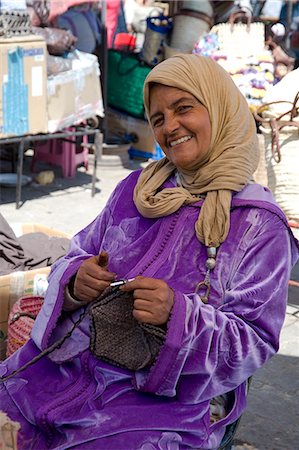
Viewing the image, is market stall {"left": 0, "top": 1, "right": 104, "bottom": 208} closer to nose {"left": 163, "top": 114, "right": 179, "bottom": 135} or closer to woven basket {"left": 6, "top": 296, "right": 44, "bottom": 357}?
woven basket {"left": 6, "top": 296, "right": 44, "bottom": 357}

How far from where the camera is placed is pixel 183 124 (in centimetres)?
218

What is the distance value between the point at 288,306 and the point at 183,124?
274 centimetres

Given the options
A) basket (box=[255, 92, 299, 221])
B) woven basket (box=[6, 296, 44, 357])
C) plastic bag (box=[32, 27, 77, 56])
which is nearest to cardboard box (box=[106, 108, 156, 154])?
plastic bag (box=[32, 27, 77, 56])

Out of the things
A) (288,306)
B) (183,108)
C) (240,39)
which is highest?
(183,108)

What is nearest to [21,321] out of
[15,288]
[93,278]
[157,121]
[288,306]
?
[15,288]

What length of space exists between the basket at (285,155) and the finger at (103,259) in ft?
7.49

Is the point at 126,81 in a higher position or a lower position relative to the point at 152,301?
lower

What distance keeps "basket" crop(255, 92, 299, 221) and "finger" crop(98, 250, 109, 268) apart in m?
2.28

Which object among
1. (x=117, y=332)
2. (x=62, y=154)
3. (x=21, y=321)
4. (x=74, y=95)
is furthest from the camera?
(x=62, y=154)

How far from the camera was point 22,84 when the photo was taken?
5.91 meters

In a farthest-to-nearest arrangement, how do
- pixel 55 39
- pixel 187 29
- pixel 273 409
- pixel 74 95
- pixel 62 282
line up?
pixel 187 29
pixel 74 95
pixel 55 39
pixel 273 409
pixel 62 282

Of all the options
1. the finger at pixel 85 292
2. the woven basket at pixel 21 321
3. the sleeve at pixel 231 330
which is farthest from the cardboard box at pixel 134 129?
the sleeve at pixel 231 330

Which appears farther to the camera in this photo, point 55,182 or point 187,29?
point 187,29

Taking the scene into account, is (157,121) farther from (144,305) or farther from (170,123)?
(144,305)
